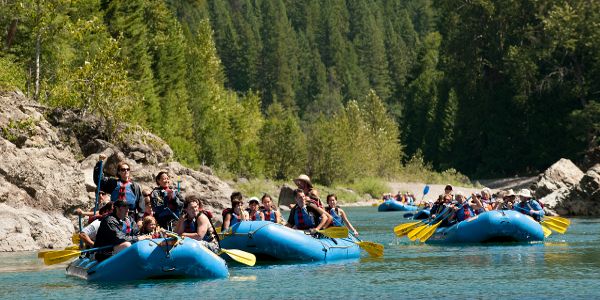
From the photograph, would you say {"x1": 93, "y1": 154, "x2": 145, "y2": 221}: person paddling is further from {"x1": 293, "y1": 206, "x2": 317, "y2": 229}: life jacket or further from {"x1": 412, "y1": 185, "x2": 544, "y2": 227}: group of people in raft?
{"x1": 412, "y1": 185, "x2": 544, "y2": 227}: group of people in raft

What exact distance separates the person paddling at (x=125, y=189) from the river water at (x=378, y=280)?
1.49m

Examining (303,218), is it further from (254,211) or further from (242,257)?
(242,257)

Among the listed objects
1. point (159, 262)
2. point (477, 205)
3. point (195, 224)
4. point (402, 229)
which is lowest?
point (159, 262)

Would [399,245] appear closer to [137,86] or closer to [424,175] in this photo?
[137,86]

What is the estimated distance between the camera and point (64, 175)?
1096 inches

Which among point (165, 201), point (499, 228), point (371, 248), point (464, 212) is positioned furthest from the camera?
point (464, 212)

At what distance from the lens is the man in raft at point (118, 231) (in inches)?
652

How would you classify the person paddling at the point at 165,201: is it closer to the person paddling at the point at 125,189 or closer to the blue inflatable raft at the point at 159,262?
the person paddling at the point at 125,189

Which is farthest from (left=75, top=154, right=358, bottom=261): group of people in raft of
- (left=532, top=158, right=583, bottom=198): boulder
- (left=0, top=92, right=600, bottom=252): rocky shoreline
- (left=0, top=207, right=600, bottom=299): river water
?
(left=532, top=158, right=583, bottom=198): boulder

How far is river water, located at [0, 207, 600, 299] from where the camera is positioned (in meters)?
Result: 16.0

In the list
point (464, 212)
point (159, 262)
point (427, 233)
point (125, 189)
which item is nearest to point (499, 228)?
point (464, 212)

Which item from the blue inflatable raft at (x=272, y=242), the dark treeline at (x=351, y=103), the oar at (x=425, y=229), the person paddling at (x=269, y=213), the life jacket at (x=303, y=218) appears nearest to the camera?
the blue inflatable raft at (x=272, y=242)

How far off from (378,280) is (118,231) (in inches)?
171

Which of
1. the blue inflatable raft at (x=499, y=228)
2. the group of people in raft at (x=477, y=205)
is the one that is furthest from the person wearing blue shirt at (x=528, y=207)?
the blue inflatable raft at (x=499, y=228)
